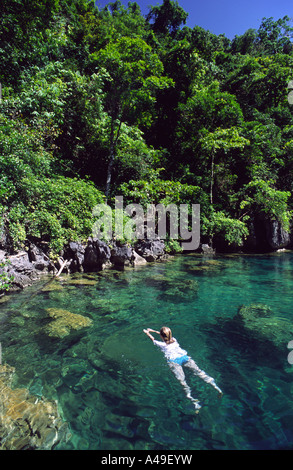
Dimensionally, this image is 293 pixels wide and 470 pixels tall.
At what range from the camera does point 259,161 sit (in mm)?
25031

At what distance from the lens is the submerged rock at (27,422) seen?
3402 millimetres

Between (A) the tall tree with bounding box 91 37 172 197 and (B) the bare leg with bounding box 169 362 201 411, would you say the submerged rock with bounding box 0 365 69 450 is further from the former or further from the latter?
(A) the tall tree with bounding box 91 37 172 197

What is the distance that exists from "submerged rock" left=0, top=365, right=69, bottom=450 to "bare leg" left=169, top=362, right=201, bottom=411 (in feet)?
6.90

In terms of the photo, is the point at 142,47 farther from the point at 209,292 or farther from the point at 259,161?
the point at 209,292

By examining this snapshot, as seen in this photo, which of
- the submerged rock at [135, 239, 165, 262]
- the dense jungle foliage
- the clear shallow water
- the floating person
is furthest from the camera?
the submerged rock at [135, 239, 165, 262]

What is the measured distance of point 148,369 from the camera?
5.26m

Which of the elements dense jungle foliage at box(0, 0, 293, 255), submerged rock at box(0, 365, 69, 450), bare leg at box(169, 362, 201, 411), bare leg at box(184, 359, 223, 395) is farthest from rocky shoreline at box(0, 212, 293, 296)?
bare leg at box(184, 359, 223, 395)

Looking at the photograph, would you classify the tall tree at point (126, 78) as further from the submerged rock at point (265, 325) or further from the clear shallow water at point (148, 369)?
the submerged rock at point (265, 325)

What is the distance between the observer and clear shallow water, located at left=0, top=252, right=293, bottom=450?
12.0 ft

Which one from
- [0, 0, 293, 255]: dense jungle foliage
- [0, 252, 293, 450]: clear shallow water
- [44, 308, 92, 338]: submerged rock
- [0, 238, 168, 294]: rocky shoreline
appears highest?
[0, 0, 293, 255]: dense jungle foliage

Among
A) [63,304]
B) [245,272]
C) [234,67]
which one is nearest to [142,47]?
[245,272]

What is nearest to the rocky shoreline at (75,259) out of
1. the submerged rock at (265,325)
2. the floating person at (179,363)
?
the floating person at (179,363)

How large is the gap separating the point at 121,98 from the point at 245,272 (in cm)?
1567
